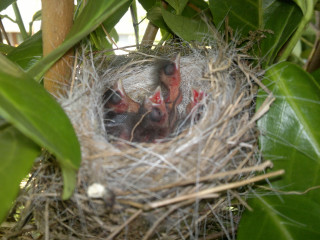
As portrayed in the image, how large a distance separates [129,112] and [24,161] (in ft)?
1.78

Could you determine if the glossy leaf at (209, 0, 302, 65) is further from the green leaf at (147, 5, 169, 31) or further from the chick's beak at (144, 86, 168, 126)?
the chick's beak at (144, 86, 168, 126)

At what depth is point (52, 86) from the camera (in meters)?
0.69

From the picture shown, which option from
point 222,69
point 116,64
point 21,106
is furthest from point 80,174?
point 116,64

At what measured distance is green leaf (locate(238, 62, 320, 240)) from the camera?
2.05 ft

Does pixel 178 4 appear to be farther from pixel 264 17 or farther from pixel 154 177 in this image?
pixel 154 177

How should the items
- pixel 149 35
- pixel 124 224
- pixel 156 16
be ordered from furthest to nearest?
1. pixel 149 35
2. pixel 156 16
3. pixel 124 224

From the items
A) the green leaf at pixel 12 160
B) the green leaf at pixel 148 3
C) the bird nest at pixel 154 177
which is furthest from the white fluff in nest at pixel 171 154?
the green leaf at pixel 148 3

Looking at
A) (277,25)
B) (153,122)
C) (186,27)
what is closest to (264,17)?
(277,25)

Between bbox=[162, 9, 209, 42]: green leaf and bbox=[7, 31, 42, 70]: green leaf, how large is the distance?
0.32 metres

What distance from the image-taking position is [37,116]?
17.1 inches

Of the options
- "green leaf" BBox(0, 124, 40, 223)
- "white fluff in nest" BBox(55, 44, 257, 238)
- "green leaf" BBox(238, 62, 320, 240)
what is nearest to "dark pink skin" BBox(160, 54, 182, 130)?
"white fluff in nest" BBox(55, 44, 257, 238)

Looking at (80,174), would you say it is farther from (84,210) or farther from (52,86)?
(52,86)

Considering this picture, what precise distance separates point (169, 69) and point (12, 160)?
58 centimetres

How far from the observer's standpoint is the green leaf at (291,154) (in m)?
0.62
